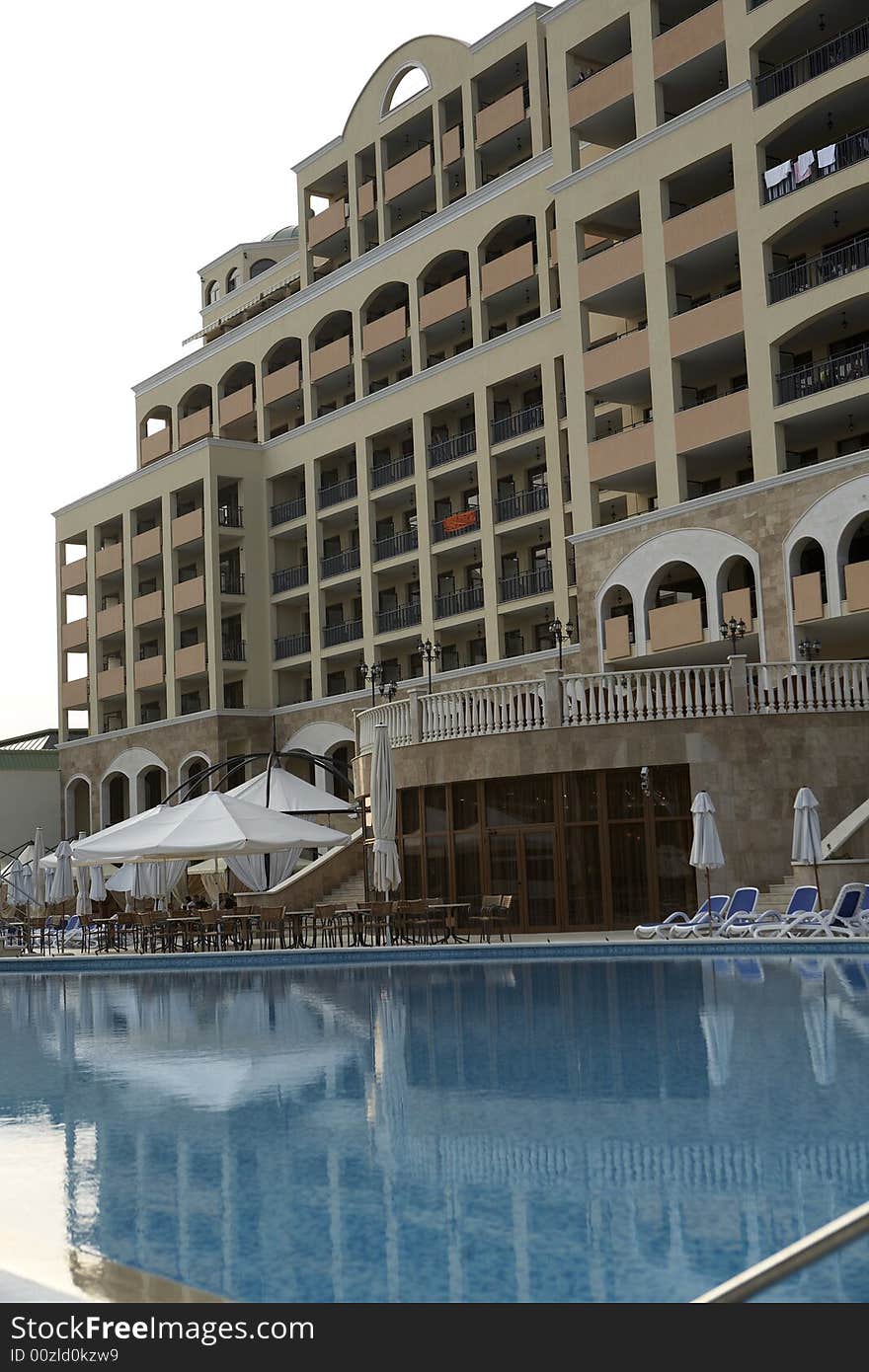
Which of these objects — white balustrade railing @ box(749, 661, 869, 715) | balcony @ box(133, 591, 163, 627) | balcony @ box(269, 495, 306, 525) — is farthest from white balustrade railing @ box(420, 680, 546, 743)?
balcony @ box(133, 591, 163, 627)

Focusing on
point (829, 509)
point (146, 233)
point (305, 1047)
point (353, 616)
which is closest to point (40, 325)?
point (146, 233)

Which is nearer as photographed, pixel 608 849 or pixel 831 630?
pixel 608 849

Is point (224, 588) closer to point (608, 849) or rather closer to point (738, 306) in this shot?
point (738, 306)

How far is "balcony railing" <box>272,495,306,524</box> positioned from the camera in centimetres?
4859

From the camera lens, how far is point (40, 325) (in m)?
16.7

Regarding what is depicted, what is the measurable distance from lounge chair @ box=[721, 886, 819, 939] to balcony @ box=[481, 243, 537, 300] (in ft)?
78.4

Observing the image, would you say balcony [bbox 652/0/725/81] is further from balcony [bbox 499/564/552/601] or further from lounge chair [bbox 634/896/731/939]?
lounge chair [bbox 634/896/731/939]

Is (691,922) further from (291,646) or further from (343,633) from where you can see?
(291,646)

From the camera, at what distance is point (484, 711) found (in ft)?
85.1

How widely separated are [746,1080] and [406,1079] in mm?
2630

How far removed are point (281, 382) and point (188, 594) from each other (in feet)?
26.3

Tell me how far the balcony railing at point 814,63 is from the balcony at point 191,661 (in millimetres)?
26175

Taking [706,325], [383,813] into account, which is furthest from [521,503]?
[383,813]

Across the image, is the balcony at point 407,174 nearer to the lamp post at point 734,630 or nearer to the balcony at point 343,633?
the balcony at point 343,633
